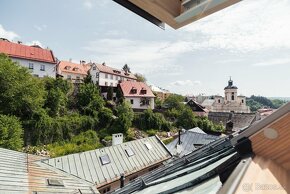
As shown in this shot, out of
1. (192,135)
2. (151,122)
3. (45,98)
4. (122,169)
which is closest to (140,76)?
(151,122)

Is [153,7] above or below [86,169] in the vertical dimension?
above

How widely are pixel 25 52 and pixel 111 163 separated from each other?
921 inches

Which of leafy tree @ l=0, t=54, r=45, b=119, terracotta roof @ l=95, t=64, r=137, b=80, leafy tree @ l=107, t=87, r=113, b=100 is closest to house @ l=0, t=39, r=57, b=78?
leafy tree @ l=0, t=54, r=45, b=119

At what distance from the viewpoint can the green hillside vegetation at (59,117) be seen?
18797 millimetres

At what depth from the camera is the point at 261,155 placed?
105 centimetres

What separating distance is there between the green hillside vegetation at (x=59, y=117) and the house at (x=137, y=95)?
432 centimetres

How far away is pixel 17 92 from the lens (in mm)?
19500

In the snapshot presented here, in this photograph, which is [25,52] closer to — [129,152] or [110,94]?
[110,94]

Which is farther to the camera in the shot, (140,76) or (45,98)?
(140,76)

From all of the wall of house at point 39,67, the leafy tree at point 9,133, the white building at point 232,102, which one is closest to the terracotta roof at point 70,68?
the wall of house at point 39,67

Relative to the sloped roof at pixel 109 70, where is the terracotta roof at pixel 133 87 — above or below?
below

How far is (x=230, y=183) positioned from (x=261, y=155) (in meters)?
0.26

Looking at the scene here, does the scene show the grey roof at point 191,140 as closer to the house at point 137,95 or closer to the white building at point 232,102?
the house at point 137,95

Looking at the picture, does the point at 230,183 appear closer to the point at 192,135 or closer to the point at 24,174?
the point at 24,174
